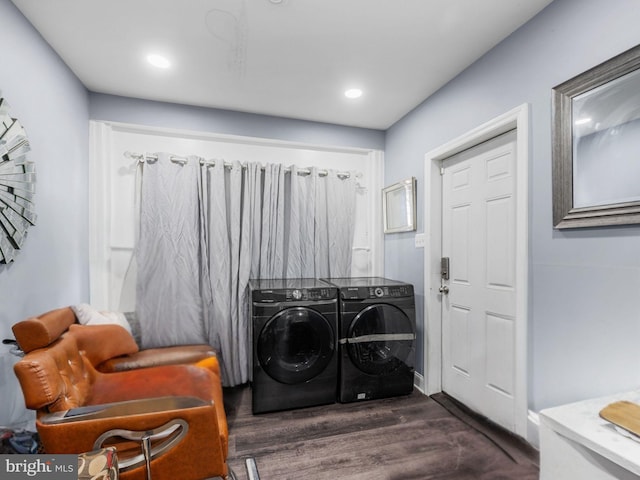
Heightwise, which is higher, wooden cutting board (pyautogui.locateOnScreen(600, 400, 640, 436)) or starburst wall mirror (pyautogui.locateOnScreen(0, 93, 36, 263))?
starburst wall mirror (pyautogui.locateOnScreen(0, 93, 36, 263))

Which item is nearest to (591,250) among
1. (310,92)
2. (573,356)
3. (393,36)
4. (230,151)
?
(573,356)

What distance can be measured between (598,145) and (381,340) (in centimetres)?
180

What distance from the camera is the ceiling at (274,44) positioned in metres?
1.60

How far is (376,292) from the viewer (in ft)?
7.94

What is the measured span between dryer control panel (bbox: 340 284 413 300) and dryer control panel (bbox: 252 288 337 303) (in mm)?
104

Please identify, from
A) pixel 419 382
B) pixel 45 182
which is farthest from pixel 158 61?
pixel 419 382

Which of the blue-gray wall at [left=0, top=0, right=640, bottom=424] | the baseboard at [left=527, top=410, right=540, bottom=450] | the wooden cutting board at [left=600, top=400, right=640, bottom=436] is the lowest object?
the baseboard at [left=527, top=410, right=540, bottom=450]

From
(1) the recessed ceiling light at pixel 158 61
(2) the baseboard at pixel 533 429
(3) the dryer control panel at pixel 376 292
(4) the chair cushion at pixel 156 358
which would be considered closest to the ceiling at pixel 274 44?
(1) the recessed ceiling light at pixel 158 61

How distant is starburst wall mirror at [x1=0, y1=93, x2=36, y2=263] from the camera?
56.1 inches

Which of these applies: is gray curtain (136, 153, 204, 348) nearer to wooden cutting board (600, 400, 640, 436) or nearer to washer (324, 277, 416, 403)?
washer (324, 277, 416, 403)

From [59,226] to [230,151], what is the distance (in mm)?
1441

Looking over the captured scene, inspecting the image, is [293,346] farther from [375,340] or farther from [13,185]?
[13,185]

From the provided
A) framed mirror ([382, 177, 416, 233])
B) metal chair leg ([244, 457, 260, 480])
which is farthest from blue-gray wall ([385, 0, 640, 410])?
metal chair leg ([244, 457, 260, 480])

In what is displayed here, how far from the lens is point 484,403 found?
Answer: 2.11 m
